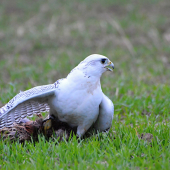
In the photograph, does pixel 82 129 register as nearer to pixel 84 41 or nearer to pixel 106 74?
pixel 106 74

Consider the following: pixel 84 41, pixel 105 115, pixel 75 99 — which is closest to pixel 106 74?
pixel 84 41

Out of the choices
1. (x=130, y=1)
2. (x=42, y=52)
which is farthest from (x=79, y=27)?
(x=130, y=1)

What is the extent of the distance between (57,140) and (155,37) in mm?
8553

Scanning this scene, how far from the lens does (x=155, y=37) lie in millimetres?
11289

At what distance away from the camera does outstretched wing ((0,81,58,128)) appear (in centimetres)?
370

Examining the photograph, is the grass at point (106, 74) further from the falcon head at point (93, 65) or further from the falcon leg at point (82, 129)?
the falcon head at point (93, 65)

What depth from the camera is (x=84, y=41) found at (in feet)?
37.1

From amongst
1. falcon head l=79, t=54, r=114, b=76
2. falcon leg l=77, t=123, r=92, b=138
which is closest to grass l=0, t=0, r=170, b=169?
falcon leg l=77, t=123, r=92, b=138

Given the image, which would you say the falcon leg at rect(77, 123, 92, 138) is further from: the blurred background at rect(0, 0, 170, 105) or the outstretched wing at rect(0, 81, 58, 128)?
the blurred background at rect(0, 0, 170, 105)

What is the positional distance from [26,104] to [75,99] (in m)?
0.75

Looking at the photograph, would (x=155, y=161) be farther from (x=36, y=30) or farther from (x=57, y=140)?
(x=36, y=30)

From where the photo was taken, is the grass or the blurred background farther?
the blurred background

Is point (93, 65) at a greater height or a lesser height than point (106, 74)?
greater

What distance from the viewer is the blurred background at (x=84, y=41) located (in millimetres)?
7371
